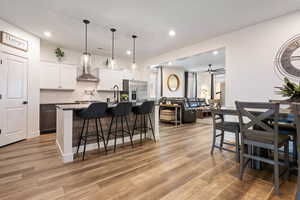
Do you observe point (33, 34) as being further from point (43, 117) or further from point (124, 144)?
point (124, 144)

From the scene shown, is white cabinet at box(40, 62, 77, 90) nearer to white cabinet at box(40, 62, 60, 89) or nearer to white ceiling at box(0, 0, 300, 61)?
white cabinet at box(40, 62, 60, 89)

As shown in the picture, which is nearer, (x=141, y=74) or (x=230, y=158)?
(x=230, y=158)

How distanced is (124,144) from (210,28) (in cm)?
329

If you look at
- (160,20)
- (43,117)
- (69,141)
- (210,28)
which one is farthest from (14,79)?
(210,28)

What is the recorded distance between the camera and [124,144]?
3.31 m

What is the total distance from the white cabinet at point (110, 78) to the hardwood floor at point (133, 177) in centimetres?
302

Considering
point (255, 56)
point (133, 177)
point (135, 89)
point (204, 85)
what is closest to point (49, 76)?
point (135, 89)

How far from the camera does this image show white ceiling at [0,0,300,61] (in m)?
2.51

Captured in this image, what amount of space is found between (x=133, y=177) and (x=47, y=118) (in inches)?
142

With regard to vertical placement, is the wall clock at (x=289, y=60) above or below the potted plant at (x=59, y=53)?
below

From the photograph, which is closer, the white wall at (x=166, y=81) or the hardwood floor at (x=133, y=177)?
the hardwood floor at (x=133, y=177)

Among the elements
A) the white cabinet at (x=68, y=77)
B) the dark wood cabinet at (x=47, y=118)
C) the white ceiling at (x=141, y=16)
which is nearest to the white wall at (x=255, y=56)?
the white ceiling at (x=141, y=16)

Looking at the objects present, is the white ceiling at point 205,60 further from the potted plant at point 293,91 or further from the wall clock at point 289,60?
the potted plant at point 293,91

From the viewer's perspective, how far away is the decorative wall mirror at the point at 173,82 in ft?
26.4
